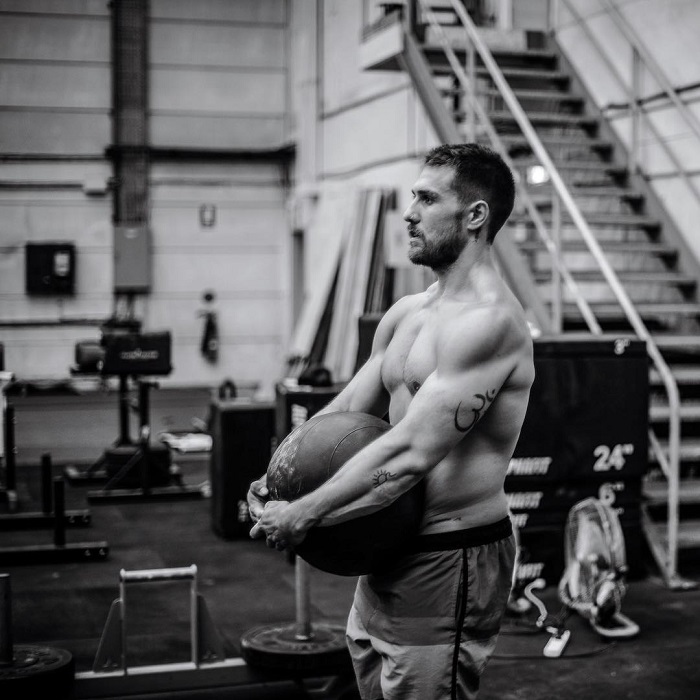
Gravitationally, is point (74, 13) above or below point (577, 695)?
above

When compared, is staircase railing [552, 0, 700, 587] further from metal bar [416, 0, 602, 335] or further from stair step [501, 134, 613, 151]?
metal bar [416, 0, 602, 335]

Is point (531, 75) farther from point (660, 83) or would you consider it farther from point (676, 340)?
point (676, 340)

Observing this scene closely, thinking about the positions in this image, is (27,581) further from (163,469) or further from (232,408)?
(163,469)

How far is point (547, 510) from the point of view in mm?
6055

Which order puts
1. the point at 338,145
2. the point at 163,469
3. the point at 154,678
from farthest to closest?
the point at 338,145
the point at 163,469
the point at 154,678

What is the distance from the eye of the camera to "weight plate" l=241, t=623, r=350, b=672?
14.1 ft

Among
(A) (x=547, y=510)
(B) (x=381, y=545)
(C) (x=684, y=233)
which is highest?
(C) (x=684, y=233)

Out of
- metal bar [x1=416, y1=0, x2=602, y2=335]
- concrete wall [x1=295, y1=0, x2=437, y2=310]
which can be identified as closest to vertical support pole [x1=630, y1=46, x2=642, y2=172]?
metal bar [x1=416, y1=0, x2=602, y2=335]

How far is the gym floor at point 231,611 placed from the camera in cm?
458

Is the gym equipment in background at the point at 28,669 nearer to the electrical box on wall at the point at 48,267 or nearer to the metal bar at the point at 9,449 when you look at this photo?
the metal bar at the point at 9,449

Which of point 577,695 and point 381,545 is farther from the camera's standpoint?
point 577,695

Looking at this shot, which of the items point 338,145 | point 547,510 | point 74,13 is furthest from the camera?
point 74,13

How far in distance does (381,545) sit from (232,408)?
4816mm

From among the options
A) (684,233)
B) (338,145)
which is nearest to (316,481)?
(684,233)
